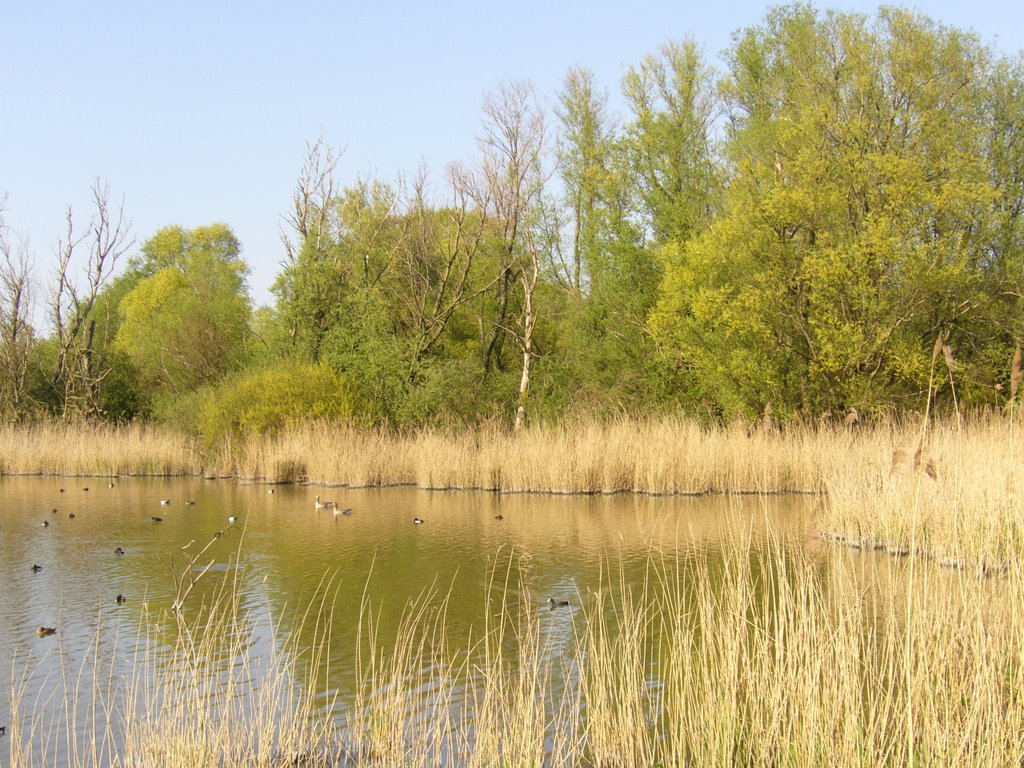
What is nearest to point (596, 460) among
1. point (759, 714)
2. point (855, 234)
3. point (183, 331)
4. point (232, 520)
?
point (232, 520)

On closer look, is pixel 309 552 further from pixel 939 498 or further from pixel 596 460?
pixel 596 460

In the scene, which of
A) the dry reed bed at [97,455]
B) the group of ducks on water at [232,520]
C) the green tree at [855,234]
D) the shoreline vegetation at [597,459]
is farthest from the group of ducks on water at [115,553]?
the green tree at [855,234]

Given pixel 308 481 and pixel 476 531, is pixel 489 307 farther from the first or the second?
pixel 476 531

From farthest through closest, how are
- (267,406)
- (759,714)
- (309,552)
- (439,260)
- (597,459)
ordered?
1. (439,260)
2. (267,406)
3. (597,459)
4. (309,552)
5. (759,714)

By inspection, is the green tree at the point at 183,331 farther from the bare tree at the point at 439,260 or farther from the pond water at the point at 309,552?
the pond water at the point at 309,552

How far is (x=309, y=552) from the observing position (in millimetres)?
11961

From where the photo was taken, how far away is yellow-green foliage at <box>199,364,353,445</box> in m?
23.2

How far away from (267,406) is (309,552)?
11745mm

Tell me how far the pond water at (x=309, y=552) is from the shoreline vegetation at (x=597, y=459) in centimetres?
72

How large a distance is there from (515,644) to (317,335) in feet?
68.4

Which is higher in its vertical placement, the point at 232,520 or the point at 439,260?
the point at 439,260

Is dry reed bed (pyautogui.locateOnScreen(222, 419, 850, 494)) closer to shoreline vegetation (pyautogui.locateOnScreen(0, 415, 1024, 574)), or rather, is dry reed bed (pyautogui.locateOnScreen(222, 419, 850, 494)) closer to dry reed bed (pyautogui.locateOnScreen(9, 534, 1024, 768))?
shoreline vegetation (pyautogui.locateOnScreen(0, 415, 1024, 574))

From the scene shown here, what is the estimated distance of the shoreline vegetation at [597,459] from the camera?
444 inches

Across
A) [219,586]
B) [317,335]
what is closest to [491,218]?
[317,335]
